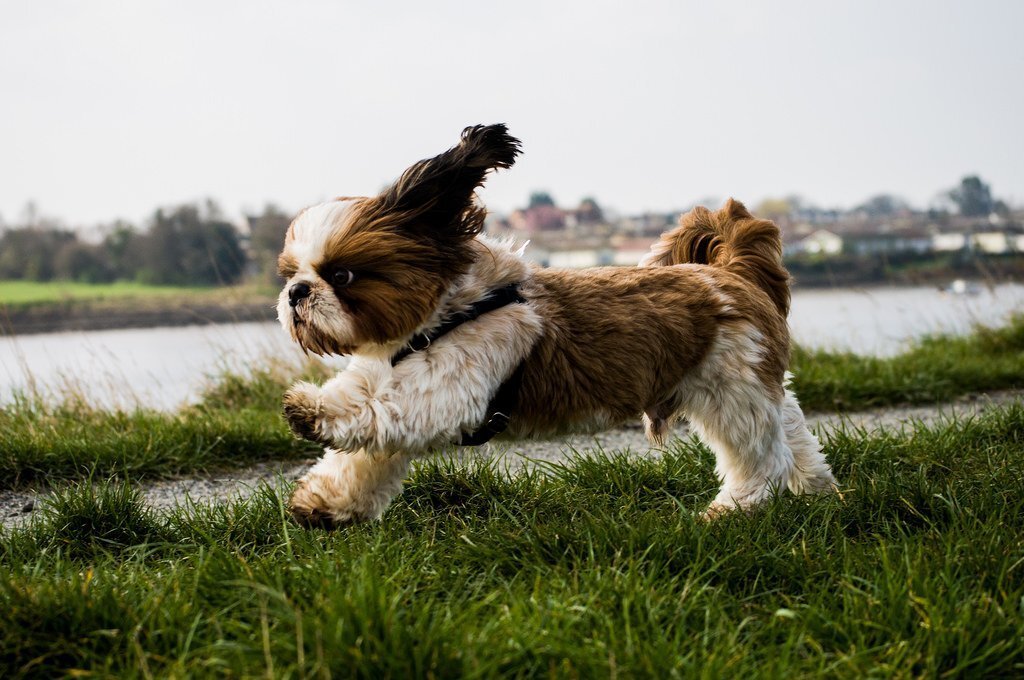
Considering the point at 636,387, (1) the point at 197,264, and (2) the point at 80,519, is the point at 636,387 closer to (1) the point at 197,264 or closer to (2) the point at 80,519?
(2) the point at 80,519

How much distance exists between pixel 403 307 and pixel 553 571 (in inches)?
42.8

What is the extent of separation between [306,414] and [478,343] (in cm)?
67

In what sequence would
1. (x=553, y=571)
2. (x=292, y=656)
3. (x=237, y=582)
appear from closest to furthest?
(x=292, y=656), (x=237, y=582), (x=553, y=571)

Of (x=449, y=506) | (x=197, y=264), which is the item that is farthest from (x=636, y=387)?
(x=197, y=264)

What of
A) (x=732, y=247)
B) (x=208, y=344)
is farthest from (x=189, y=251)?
(x=732, y=247)

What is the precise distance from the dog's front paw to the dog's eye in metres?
0.41

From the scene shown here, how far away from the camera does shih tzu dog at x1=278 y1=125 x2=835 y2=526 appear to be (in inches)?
122

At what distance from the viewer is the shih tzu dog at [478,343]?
3090 mm

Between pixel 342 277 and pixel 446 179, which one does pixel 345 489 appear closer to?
pixel 342 277

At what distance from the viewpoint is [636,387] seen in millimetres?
3494

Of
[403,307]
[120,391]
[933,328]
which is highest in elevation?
[403,307]

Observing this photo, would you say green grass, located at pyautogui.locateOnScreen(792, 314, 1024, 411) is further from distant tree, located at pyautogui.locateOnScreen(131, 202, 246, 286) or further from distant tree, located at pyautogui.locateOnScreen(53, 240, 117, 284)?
distant tree, located at pyautogui.locateOnScreen(53, 240, 117, 284)

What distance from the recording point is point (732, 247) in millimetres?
4242

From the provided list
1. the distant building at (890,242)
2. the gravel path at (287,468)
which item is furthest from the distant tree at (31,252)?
the distant building at (890,242)
